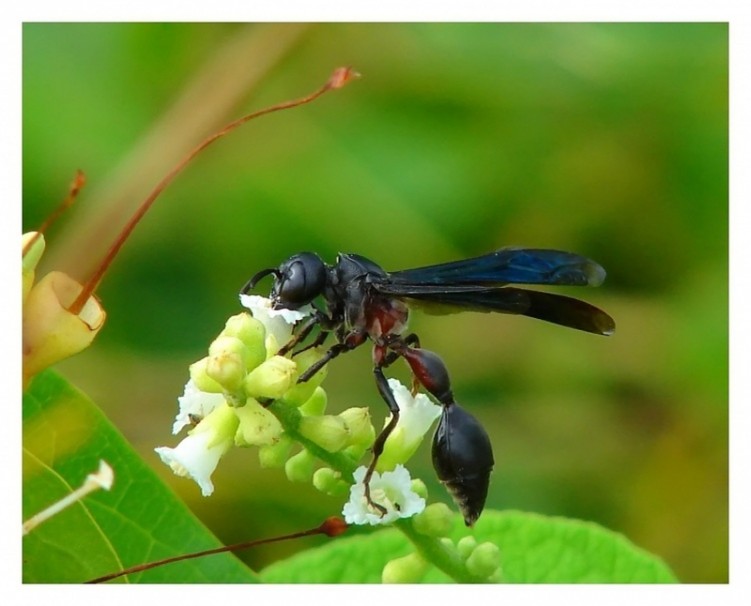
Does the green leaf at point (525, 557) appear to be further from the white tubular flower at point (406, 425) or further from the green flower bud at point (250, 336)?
the green flower bud at point (250, 336)

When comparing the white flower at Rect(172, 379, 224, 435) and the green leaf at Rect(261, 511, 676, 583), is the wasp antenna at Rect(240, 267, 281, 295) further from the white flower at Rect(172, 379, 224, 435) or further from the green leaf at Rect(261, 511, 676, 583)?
the green leaf at Rect(261, 511, 676, 583)

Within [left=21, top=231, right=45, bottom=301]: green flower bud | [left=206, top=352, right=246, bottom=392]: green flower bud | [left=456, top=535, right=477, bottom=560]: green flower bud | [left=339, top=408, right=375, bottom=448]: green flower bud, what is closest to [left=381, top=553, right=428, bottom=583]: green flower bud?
[left=456, top=535, right=477, bottom=560]: green flower bud

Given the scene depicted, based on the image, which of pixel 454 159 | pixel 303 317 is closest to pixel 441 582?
pixel 303 317

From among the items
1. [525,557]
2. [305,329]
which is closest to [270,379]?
[305,329]

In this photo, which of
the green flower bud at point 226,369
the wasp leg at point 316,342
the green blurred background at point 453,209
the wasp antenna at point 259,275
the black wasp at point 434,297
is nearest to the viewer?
the green flower bud at point 226,369

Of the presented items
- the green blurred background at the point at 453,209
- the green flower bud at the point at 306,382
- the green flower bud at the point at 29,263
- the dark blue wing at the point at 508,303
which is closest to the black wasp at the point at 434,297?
the dark blue wing at the point at 508,303

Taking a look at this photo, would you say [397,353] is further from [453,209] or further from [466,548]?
[453,209]

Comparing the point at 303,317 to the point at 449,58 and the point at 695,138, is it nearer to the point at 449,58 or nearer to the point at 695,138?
the point at 449,58
